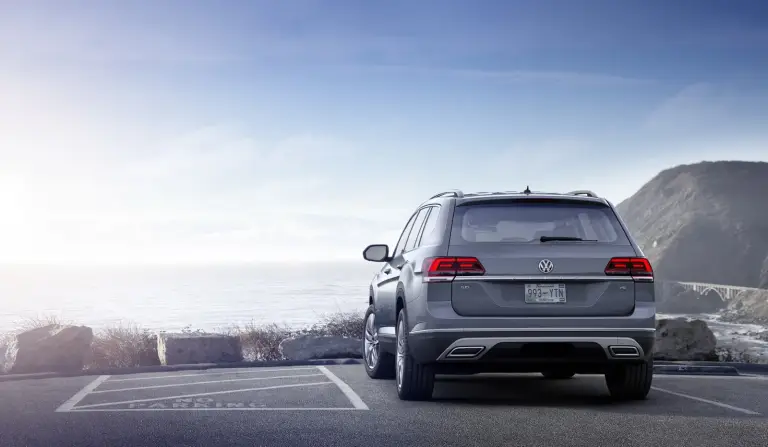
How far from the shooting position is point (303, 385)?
10422 mm

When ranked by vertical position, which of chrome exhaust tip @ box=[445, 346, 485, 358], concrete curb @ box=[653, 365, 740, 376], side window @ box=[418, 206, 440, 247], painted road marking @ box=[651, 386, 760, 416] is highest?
side window @ box=[418, 206, 440, 247]

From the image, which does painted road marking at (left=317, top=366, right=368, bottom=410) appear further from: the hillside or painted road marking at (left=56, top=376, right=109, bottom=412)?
the hillside

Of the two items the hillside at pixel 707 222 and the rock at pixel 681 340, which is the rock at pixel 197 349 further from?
the hillside at pixel 707 222

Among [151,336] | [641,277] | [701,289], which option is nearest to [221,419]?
[641,277]

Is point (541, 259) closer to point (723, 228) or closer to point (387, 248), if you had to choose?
point (387, 248)

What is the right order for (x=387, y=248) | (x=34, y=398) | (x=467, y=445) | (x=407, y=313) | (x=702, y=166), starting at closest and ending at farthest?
(x=467, y=445) → (x=407, y=313) → (x=34, y=398) → (x=387, y=248) → (x=702, y=166)

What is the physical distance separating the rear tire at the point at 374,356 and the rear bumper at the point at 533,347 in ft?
8.28

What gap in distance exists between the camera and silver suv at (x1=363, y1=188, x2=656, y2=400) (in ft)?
26.2

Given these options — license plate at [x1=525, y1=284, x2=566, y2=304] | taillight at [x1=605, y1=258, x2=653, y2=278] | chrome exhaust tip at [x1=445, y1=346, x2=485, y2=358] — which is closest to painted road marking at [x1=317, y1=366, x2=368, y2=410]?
chrome exhaust tip at [x1=445, y1=346, x2=485, y2=358]

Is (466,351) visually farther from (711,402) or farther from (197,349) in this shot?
(197,349)

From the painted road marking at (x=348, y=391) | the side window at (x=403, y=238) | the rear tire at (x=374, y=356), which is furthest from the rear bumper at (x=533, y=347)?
the rear tire at (x=374, y=356)

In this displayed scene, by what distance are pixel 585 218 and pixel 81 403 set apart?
208 inches

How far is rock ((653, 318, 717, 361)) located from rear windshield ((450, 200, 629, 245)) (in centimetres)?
676

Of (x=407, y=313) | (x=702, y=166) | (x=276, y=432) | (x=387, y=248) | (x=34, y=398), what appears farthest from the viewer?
(x=702, y=166)
